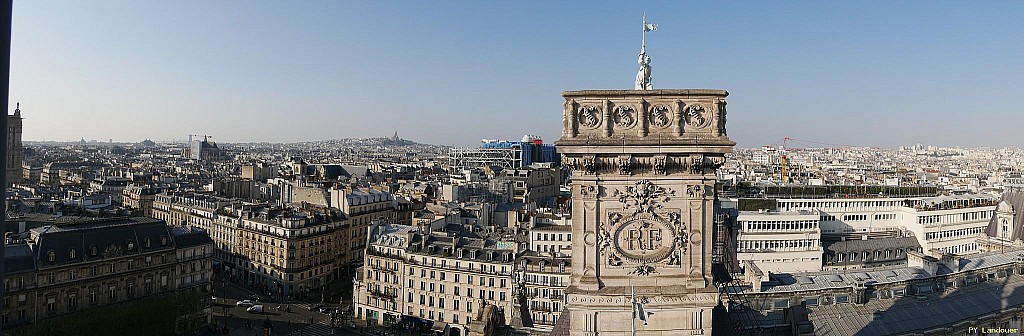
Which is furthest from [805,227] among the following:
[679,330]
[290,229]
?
[679,330]

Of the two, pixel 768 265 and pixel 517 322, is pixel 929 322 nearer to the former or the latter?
pixel 517 322

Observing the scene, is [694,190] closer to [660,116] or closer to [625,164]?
[625,164]

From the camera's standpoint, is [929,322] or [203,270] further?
[203,270]

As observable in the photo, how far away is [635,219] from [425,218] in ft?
199

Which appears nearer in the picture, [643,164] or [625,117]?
[625,117]

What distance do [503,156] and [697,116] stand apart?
155970 mm

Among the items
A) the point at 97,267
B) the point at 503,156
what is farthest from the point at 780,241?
the point at 503,156

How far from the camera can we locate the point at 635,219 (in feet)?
37.0

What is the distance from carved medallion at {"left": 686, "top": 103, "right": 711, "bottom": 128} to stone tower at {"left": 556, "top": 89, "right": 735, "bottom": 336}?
2cm

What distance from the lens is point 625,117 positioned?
1099 centimetres

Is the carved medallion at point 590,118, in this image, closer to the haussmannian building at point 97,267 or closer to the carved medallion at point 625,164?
the carved medallion at point 625,164

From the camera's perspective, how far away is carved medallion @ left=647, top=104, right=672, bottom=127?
35.9ft

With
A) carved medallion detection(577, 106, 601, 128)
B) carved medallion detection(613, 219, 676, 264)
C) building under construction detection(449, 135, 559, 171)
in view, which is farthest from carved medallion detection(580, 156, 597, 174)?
building under construction detection(449, 135, 559, 171)

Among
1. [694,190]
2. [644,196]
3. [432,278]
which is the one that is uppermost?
[694,190]
